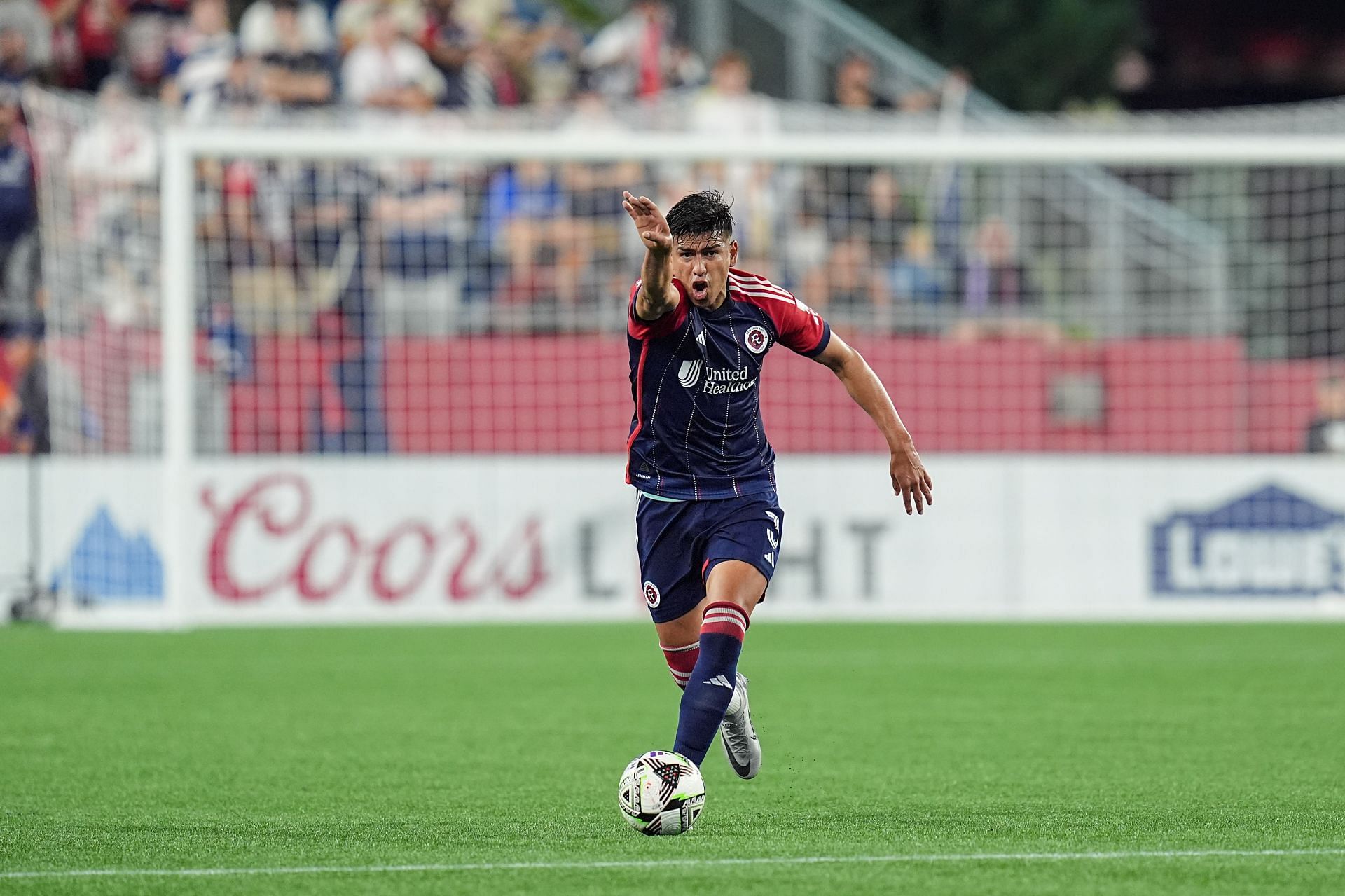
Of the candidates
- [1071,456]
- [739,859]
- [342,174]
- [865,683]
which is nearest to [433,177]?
[342,174]

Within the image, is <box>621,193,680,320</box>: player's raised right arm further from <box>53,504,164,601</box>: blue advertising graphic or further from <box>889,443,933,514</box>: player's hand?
<box>53,504,164,601</box>: blue advertising graphic

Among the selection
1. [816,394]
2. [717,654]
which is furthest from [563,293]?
[717,654]

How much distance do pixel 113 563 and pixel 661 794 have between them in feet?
30.6

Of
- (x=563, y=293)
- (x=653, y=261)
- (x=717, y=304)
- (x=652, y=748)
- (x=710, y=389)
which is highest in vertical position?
(x=563, y=293)

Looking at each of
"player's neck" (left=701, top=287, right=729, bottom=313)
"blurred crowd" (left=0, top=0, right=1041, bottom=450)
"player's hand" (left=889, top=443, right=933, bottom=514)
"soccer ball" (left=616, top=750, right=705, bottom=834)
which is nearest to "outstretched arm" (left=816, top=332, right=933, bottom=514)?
"player's hand" (left=889, top=443, right=933, bottom=514)

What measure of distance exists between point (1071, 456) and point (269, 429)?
19.0 ft

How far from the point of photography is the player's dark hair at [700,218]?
20.3ft

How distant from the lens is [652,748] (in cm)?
807

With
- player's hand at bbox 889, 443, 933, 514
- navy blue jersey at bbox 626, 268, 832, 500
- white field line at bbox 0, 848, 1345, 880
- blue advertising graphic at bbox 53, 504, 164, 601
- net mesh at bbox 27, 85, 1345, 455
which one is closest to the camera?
white field line at bbox 0, 848, 1345, 880

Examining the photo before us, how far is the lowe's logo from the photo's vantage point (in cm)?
1445

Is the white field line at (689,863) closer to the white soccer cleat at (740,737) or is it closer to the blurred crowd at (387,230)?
the white soccer cleat at (740,737)

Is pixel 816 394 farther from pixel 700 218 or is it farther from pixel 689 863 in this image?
pixel 689 863

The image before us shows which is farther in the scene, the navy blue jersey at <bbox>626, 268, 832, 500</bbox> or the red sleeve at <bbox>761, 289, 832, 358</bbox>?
the red sleeve at <bbox>761, 289, 832, 358</bbox>

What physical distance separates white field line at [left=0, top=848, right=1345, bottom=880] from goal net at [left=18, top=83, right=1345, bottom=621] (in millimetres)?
8554
